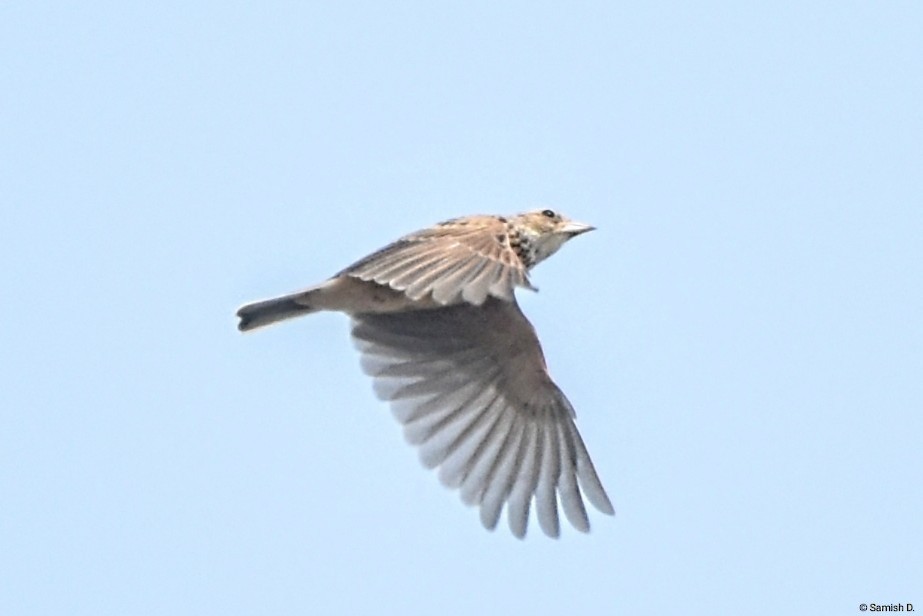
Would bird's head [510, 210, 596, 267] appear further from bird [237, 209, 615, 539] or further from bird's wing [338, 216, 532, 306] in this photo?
bird's wing [338, 216, 532, 306]

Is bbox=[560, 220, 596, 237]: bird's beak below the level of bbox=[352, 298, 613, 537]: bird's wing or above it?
above

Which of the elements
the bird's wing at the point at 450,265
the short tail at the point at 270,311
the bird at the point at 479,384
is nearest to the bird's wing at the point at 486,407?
the bird at the point at 479,384

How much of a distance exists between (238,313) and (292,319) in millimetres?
354

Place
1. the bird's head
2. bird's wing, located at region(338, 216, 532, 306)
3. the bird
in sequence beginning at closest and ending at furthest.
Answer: bird's wing, located at region(338, 216, 532, 306)
the bird
the bird's head

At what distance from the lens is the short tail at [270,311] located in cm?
1005

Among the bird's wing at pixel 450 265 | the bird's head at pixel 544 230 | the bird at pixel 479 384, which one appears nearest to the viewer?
the bird's wing at pixel 450 265

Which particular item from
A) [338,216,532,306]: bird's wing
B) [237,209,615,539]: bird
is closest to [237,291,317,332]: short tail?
[237,209,615,539]: bird

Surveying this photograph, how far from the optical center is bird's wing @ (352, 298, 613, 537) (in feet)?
33.0

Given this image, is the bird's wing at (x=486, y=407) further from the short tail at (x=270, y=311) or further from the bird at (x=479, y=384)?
the short tail at (x=270, y=311)

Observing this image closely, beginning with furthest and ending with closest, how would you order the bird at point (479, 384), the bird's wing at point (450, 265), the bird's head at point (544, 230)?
the bird's head at point (544, 230)
the bird at point (479, 384)
the bird's wing at point (450, 265)

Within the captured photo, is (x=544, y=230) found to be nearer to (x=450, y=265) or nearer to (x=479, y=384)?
(x=479, y=384)

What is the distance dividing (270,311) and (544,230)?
1.89 m

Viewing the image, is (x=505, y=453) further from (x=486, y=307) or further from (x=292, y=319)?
(x=292, y=319)

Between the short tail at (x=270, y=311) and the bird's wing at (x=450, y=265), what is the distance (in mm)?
575
